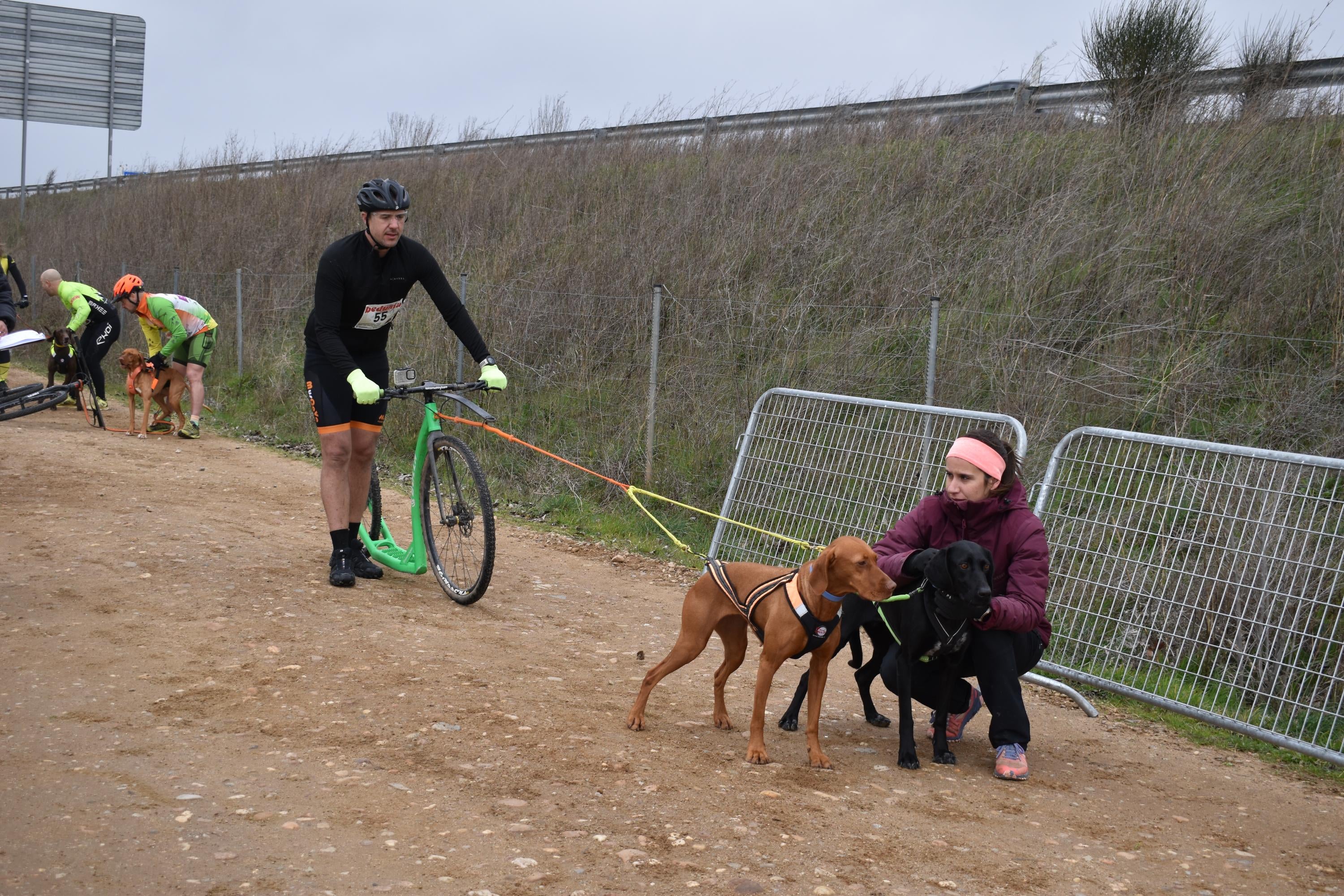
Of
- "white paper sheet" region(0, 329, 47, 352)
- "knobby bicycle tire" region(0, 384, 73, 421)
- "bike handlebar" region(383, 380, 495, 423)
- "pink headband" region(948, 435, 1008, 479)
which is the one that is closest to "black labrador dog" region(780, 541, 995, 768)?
"pink headband" region(948, 435, 1008, 479)

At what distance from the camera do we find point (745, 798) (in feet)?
11.9

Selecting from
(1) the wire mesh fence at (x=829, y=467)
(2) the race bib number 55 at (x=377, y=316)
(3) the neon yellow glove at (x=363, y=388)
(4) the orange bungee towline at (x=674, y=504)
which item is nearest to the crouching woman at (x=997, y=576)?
(4) the orange bungee towline at (x=674, y=504)

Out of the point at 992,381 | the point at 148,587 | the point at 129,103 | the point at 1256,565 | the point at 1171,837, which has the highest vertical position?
the point at 129,103

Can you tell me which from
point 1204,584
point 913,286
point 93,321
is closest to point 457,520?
point 1204,584

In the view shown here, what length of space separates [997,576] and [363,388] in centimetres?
322

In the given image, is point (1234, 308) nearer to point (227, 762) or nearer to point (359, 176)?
point (227, 762)

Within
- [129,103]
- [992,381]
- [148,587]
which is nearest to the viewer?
[148,587]

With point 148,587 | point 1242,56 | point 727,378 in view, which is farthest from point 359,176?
point 148,587

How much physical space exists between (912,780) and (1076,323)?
6754 mm

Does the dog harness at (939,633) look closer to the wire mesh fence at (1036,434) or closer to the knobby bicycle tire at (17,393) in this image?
the wire mesh fence at (1036,434)

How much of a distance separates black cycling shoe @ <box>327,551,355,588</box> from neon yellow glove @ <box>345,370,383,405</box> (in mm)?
1167

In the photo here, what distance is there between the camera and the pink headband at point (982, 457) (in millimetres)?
4176

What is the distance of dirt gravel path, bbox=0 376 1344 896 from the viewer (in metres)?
3.05

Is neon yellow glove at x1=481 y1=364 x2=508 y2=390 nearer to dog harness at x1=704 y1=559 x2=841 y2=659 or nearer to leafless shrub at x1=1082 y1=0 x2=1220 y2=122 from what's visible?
dog harness at x1=704 y1=559 x2=841 y2=659
